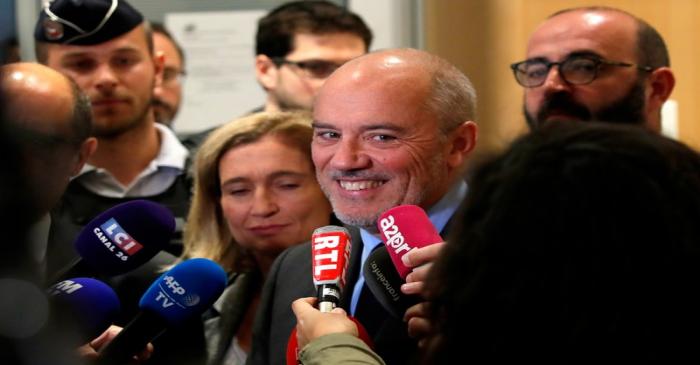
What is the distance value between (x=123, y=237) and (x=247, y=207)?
57 cm

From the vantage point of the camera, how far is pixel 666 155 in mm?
1095

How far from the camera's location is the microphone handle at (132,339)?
165 centimetres

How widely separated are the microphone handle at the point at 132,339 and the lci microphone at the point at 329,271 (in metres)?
0.22

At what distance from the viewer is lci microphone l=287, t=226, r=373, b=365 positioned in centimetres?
156

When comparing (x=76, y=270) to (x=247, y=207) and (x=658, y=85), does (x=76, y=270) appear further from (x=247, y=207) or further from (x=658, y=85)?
(x=658, y=85)

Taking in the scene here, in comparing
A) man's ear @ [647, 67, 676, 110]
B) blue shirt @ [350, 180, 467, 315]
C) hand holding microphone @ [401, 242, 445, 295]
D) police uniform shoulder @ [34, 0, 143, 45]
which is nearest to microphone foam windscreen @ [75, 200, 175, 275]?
blue shirt @ [350, 180, 467, 315]

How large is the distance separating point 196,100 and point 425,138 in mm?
2437

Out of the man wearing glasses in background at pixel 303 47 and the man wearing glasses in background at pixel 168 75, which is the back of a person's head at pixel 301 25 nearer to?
the man wearing glasses in background at pixel 303 47

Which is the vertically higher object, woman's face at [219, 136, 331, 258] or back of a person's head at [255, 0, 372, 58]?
back of a person's head at [255, 0, 372, 58]

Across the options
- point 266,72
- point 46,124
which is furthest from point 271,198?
point 46,124

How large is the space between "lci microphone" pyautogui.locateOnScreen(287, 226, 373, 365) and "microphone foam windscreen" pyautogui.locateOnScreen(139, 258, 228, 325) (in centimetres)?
20

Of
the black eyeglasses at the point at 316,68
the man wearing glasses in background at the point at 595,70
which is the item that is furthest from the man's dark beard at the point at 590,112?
the black eyeglasses at the point at 316,68

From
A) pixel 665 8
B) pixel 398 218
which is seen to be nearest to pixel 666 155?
pixel 398 218

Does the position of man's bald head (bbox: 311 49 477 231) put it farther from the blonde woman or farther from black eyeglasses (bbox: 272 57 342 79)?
black eyeglasses (bbox: 272 57 342 79)
